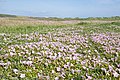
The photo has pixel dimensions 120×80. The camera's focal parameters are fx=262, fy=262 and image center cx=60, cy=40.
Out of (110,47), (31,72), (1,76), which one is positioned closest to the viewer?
(1,76)

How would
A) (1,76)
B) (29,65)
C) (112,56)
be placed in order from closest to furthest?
1. (1,76)
2. (29,65)
3. (112,56)

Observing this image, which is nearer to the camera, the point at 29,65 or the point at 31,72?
the point at 31,72

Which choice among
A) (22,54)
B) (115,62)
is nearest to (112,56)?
(115,62)

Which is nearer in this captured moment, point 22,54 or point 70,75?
point 70,75

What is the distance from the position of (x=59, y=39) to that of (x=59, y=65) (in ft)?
15.7

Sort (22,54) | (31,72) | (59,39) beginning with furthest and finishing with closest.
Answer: (59,39) < (22,54) < (31,72)

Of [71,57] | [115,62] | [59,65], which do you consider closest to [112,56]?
[115,62]

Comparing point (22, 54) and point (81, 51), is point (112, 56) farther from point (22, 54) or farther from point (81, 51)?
point (22, 54)

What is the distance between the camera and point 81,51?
512 inches

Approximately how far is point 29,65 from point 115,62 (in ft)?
13.8

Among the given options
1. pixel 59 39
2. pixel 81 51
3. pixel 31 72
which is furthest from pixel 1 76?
pixel 59 39

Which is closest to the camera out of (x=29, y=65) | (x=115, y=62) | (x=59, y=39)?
(x=29, y=65)

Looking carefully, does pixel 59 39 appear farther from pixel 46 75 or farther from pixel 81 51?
pixel 46 75

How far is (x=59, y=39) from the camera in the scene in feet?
49.3
